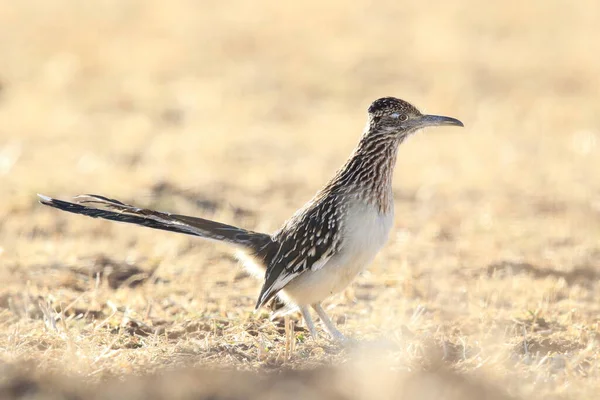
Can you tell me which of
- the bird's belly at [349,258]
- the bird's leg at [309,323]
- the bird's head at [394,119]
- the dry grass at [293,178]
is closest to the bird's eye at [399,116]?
the bird's head at [394,119]

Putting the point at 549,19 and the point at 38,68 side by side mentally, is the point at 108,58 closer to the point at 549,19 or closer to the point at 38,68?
the point at 38,68

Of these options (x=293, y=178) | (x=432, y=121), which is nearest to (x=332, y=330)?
(x=432, y=121)

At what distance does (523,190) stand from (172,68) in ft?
21.2

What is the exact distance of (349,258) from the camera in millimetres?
5391

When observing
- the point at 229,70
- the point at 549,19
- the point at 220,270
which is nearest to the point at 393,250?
the point at 220,270

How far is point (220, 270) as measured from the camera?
7.38 meters

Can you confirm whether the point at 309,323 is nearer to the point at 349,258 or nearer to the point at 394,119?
the point at 349,258

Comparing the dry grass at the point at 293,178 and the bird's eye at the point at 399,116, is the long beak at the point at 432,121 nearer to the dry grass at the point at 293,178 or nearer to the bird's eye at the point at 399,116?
the bird's eye at the point at 399,116

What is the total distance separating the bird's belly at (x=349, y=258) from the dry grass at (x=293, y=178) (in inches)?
10.3

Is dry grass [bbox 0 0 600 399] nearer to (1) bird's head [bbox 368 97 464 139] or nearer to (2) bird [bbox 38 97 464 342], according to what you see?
(2) bird [bbox 38 97 464 342]

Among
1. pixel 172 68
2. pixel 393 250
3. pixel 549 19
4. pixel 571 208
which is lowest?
pixel 393 250

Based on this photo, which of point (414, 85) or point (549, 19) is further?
point (549, 19)

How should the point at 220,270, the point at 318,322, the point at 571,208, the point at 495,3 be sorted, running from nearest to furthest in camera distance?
the point at 318,322 < the point at 220,270 < the point at 571,208 < the point at 495,3

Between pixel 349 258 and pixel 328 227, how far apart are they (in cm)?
20
